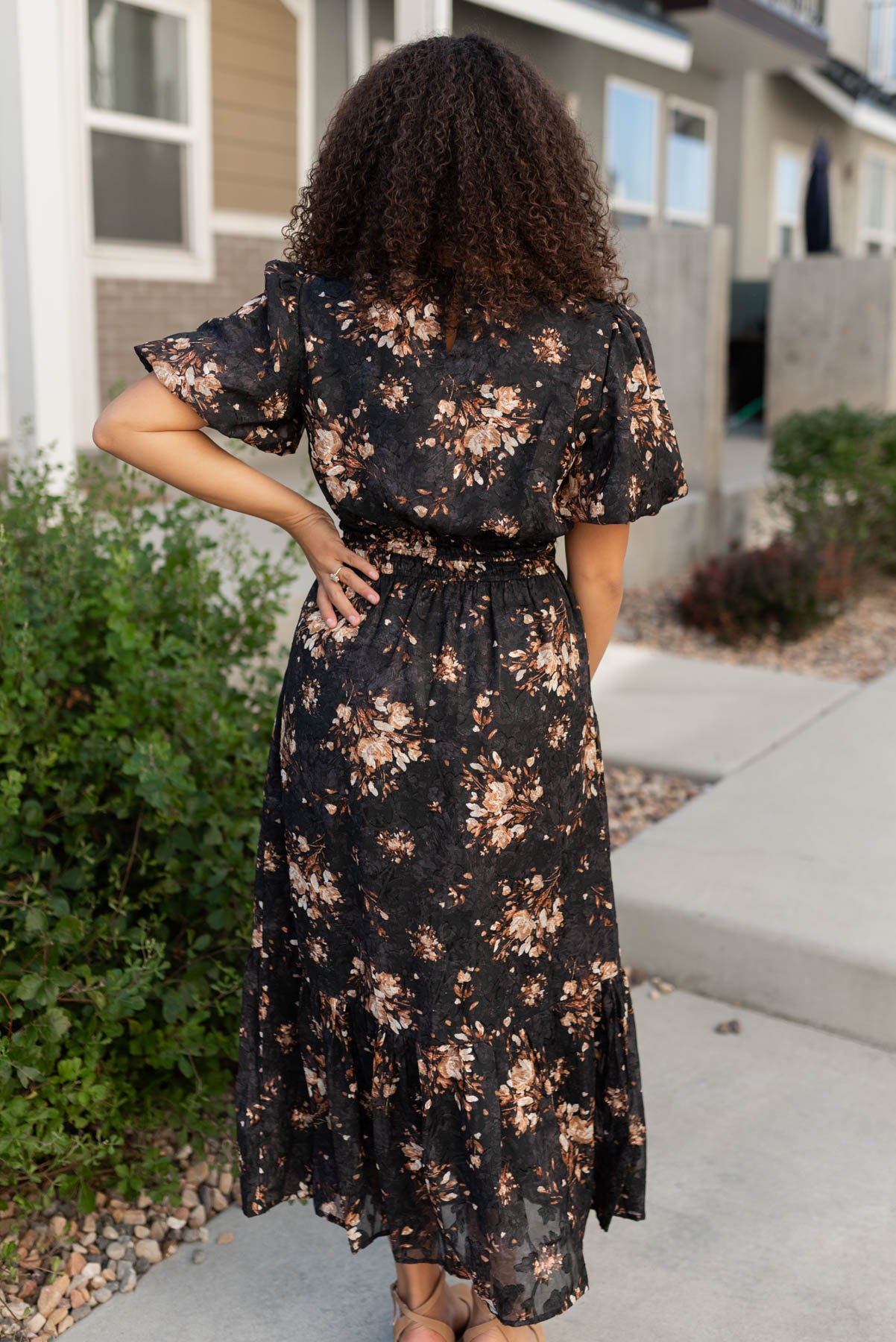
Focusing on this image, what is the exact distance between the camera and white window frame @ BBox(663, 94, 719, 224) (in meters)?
13.9

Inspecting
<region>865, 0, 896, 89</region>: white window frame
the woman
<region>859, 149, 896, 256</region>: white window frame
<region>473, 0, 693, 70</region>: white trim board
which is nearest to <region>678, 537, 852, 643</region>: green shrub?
<region>473, 0, 693, 70</region>: white trim board

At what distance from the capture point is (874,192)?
20.4 meters

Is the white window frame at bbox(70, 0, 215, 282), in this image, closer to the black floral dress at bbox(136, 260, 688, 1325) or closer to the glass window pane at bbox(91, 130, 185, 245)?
the glass window pane at bbox(91, 130, 185, 245)

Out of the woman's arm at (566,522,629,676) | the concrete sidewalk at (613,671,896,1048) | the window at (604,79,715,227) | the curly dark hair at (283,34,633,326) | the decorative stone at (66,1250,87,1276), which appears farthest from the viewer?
the window at (604,79,715,227)

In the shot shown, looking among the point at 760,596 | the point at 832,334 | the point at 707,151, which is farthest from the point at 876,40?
the point at 760,596

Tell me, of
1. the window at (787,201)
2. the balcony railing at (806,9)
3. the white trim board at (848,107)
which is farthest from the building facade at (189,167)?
the window at (787,201)

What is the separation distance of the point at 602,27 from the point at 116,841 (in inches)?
338

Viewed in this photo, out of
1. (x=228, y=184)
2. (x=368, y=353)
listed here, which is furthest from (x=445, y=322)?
(x=228, y=184)

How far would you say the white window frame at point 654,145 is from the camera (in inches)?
502

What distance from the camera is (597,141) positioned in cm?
1250

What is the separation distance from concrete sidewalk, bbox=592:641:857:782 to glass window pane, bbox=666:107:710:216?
31.1 ft

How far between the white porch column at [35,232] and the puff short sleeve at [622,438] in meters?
2.54

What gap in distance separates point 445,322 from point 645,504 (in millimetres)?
385

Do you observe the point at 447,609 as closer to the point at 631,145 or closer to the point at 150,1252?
the point at 150,1252
